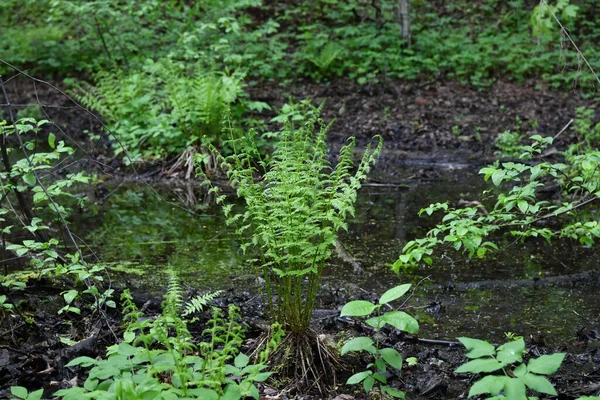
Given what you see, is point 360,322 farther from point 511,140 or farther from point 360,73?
point 360,73

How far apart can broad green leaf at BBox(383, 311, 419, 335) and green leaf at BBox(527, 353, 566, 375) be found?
53 cm

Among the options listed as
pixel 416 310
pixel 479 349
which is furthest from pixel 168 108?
pixel 479 349

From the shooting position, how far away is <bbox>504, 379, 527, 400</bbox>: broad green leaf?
2289 millimetres

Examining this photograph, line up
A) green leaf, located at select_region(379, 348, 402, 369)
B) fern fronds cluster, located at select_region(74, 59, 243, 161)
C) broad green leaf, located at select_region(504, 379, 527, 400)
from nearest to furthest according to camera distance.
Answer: broad green leaf, located at select_region(504, 379, 527, 400)
green leaf, located at select_region(379, 348, 402, 369)
fern fronds cluster, located at select_region(74, 59, 243, 161)

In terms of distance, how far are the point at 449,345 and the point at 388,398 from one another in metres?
0.81

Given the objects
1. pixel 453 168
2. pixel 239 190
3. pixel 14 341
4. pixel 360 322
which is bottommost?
pixel 453 168

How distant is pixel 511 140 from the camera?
8969 millimetres

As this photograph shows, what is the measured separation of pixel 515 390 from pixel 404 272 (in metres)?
3.25

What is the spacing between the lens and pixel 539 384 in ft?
7.64

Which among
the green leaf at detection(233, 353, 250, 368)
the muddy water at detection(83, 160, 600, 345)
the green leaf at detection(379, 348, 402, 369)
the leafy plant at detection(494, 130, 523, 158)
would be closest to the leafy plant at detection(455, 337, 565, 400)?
the green leaf at detection(379, 348, 402, 369)

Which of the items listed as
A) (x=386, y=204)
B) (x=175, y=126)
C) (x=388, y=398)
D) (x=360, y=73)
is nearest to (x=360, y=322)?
(x=388, y=398)

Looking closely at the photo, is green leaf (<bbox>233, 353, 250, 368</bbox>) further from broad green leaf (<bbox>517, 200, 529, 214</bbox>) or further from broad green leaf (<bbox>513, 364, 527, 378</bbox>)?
broad green leaf (<bbox>517, 200, 529, 214</bbox>)

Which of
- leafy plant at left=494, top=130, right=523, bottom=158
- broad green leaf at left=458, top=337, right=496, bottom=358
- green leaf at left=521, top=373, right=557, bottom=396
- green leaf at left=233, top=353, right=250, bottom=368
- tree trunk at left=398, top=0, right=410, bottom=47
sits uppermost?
tree trunk at left=398, top=0, right=410, bottom=47

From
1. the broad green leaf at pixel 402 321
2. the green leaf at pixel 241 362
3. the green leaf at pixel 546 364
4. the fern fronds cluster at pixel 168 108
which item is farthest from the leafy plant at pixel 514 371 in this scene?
the fern fronds cluster at pixel 168 108
